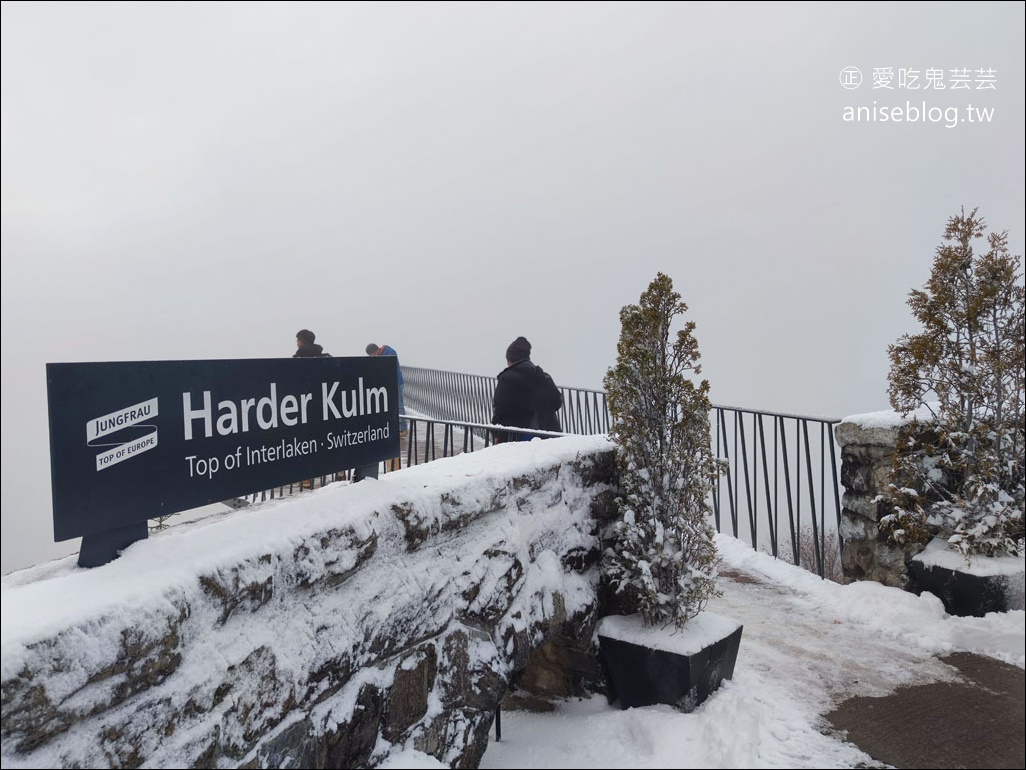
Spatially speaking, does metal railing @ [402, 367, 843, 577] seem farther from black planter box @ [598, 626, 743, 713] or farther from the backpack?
black planter box @ [598, 626, 743, 713]

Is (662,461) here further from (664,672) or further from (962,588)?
(962,588)

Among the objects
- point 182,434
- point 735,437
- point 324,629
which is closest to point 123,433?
point 182,434

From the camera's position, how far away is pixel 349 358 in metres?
3.18

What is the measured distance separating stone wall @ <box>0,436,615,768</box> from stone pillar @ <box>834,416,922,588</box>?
2343 mm

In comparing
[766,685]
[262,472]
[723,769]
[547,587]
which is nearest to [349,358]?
[262,472]

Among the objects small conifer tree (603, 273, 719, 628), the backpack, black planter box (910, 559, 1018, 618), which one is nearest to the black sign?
small conifer tree (603, 273, 719, 628)

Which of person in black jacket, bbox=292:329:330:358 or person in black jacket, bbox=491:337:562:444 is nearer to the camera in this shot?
person in black jacket, bbox=491:337:562:444

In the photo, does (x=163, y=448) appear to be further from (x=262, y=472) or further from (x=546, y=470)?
(x=546, y=470)

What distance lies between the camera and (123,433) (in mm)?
2160

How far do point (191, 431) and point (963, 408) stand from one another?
15.0 ft

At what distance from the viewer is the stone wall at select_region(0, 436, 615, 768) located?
179 centimetres

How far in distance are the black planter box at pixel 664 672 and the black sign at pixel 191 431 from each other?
180cm

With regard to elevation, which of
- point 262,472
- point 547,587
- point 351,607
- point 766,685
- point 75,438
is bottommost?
point 766,685

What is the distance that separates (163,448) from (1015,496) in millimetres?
4572
